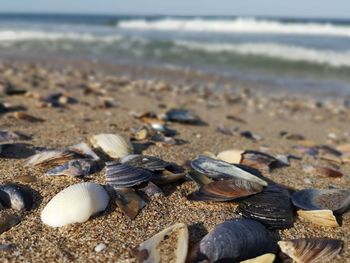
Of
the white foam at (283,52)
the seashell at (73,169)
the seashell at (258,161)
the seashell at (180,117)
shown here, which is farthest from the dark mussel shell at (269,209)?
the white foam at (283,52)

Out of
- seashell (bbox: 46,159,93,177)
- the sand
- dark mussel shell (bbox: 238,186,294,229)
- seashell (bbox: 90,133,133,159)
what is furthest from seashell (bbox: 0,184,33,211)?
dark mussel shell (bbox: 238,186,294,229)

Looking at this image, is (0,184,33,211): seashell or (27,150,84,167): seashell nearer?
(0,184,33,211): seashell

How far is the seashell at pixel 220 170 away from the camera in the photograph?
2168 millimetres

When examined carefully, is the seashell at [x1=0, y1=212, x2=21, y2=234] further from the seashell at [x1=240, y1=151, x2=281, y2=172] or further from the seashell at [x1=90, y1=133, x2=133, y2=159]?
the seashell at [x1=240, y1=151, x2=281, y2=172]

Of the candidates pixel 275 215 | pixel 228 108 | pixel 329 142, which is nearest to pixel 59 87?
pixel 228 108

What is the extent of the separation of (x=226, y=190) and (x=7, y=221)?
1.01 meters

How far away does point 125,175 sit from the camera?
2078 mm

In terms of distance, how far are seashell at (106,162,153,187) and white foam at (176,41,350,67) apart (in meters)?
10.3

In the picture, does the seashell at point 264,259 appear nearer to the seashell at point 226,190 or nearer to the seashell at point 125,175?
the seashell at point 226,190

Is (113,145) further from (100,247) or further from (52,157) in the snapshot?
(100,247)

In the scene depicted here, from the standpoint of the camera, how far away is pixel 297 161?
10.2 feet

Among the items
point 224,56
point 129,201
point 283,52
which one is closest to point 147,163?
point 129,201

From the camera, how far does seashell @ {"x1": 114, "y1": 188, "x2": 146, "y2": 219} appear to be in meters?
1.90

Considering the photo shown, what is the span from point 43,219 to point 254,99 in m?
5.20
